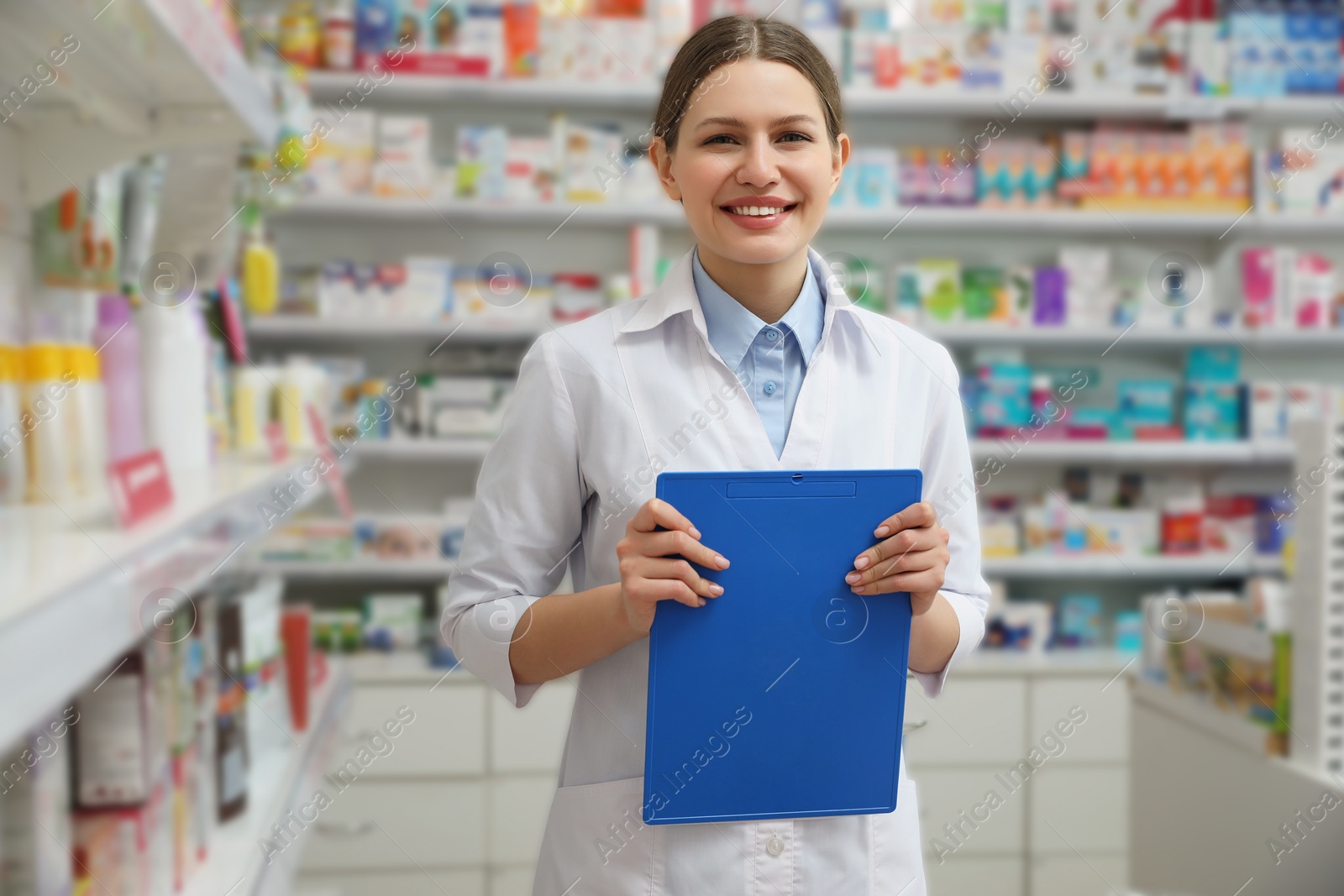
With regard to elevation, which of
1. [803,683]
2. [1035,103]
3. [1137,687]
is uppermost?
[1035,103]

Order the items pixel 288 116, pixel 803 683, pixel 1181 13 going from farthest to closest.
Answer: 1. pixel 1181 13
2. pixel 288 116
3. pixel 803 683

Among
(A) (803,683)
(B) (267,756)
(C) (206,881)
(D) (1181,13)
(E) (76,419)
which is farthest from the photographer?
(D) (1181,13)

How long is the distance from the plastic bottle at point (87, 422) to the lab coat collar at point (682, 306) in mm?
627

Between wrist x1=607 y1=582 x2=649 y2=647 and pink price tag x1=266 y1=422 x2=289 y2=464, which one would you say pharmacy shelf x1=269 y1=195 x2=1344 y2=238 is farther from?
wrist x1=607 y1=582 x2=649 y2=647

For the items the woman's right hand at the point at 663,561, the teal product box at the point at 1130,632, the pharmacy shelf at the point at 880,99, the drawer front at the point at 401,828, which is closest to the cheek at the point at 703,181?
the woman's right hand at the point at 663,561

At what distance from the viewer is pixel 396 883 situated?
355cm

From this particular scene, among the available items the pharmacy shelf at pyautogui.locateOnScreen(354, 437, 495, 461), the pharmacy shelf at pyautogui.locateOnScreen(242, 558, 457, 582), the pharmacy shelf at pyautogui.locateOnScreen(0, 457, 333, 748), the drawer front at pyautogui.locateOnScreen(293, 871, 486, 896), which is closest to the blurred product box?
the pharmacy shelf at pyautogui.locateOnScreen(354, 437, 495, 461)

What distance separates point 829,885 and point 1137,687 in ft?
6.11

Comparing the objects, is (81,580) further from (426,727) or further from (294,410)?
(426,727)

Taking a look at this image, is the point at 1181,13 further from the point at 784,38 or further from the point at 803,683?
the point at 803,683

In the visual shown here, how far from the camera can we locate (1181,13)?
4152 mm

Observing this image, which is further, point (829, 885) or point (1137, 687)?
point (1137, 687)

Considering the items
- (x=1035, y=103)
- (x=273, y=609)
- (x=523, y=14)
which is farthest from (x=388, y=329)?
(x=1035, y=103)

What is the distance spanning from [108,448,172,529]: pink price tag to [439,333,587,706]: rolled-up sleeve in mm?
330
